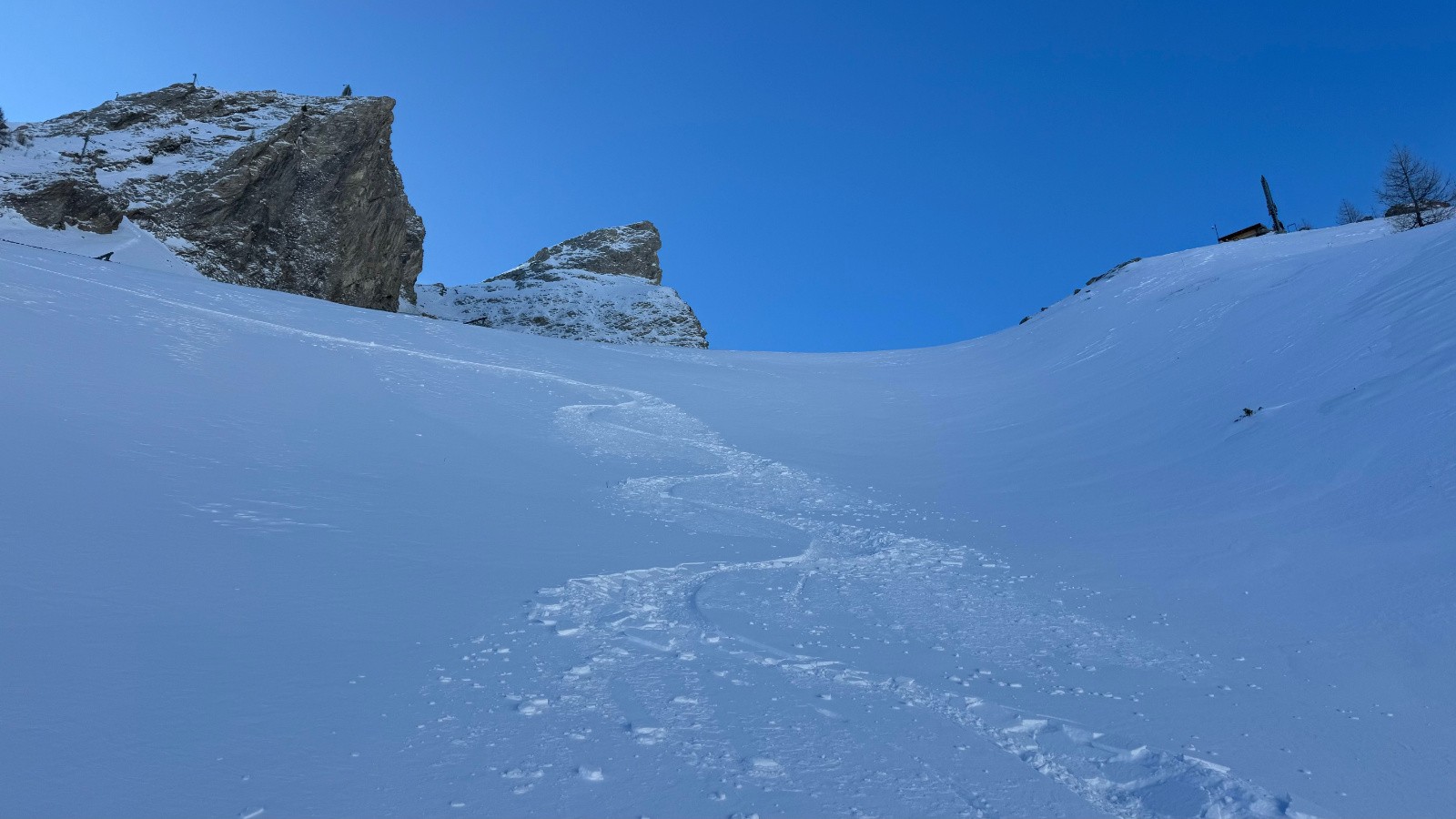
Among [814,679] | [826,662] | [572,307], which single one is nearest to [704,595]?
[826,662]

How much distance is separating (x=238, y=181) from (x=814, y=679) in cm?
4482

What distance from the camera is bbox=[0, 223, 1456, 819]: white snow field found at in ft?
9.30

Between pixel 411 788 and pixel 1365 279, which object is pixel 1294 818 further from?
pixel 1365 279

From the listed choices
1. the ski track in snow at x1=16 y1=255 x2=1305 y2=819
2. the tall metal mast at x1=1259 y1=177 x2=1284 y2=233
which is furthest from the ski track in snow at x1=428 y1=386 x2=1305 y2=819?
the tall metal mast at x1=1259 y1=177 x2=1284 y2=233

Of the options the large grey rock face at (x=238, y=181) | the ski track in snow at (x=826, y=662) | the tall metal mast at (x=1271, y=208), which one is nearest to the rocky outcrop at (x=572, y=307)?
the large grey rock face at (x=238, y=181)

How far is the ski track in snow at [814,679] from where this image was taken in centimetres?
288

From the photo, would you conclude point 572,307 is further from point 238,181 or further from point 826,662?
point 826,662

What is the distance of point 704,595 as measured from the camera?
4.75m

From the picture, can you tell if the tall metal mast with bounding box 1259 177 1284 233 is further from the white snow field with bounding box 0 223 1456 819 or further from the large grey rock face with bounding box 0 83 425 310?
the large grey rock face with bounding box 0 83 425 310

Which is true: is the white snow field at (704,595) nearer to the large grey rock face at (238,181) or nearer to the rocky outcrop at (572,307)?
the large grey rock face at (238,181)

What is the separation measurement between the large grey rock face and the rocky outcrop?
10687 mm

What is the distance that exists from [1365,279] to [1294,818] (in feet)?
36.7

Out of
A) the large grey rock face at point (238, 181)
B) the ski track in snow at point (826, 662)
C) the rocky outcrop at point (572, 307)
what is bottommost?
the ski track in snow at point (826, 662)

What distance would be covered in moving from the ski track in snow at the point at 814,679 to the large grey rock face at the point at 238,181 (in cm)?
4053
